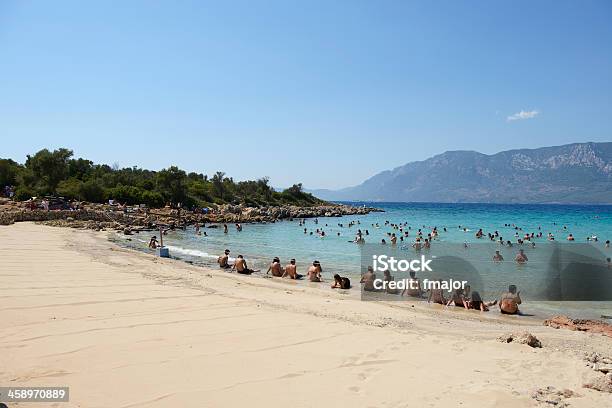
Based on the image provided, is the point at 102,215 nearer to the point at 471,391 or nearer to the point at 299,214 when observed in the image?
the point at 299,214

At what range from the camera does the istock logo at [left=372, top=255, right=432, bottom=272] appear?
76.8 ft

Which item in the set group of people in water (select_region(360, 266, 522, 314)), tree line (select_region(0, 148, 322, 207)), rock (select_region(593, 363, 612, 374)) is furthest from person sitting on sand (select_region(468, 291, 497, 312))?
tree line (select_region(0, 148, 322, 207))

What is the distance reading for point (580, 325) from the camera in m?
10.9

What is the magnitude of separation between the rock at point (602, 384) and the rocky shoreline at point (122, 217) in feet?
89.3

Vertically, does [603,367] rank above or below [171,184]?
below

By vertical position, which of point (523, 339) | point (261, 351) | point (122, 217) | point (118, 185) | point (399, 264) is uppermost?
point (118, 185)

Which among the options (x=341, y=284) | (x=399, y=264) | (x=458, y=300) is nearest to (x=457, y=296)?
(x=458, y=300)

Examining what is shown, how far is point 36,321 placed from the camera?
26.8ft

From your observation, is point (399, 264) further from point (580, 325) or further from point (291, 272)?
point (580, 325)

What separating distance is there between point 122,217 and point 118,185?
17908mm

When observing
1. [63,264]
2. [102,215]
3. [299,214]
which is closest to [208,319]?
[63,264]

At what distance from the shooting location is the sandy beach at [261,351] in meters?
5.47

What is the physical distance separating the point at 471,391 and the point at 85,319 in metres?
7.34

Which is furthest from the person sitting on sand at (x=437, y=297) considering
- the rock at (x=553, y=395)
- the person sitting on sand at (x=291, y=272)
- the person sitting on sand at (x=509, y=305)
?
the rock at (x=553, y=395)
